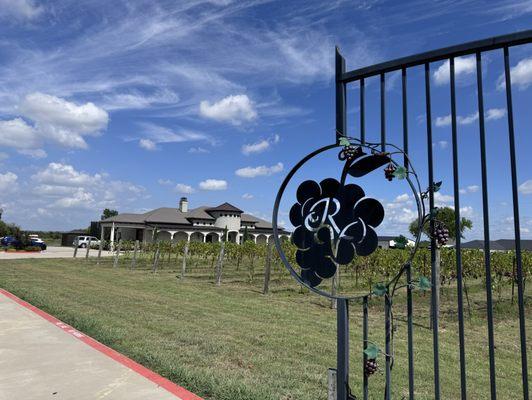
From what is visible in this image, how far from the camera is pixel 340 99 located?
2750mm

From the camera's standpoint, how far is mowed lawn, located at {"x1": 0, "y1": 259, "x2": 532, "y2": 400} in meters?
4.52

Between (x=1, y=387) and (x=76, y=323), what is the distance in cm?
297

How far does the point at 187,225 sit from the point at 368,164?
139 ft

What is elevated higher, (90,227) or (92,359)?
(90,227)

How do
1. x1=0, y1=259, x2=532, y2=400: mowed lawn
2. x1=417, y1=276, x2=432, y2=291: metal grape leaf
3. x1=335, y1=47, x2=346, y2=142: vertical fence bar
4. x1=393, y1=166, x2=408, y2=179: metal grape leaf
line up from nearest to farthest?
x1=417, y1=276, x2=432, y2=291: metal grape leaf < x1=393, y1=166, x2=408, y2=179: metal grape leaf < x1=335, y1=47, x2=346, y2=142: vertical fence bar < x1=0, y1=259, x2=532, y2=400: mowed lawn

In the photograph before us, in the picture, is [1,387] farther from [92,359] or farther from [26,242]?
[26,242]

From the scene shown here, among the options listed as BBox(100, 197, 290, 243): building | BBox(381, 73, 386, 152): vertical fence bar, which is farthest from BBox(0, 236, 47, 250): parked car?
BBox(381, 73, 386, 152): vertical fence bar

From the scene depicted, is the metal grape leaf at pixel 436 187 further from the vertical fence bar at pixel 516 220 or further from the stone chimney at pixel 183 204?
the stone chimney at pixel 183 204

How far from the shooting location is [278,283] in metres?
15.9

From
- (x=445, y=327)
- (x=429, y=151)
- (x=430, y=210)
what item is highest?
(x=429, y=151)

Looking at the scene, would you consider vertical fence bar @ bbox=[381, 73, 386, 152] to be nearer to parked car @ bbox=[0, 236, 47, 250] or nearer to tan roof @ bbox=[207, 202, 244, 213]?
parked car @ bbox=[0, 236, 47, 250]

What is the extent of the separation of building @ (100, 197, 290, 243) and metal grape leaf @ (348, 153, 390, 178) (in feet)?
130

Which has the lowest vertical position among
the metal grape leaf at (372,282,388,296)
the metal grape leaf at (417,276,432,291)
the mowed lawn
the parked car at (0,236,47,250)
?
the mowed lawn

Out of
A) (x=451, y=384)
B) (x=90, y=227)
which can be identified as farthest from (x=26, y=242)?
(x=451, y=384)
